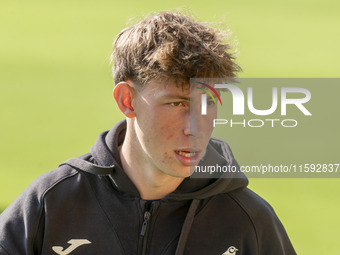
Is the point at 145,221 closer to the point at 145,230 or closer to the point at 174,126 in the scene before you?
the point at 145,230

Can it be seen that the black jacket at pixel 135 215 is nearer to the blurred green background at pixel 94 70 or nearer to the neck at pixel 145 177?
the neck at pixel 145 177

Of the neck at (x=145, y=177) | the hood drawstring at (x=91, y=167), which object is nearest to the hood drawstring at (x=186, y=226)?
the neck at (x=145, y=177)

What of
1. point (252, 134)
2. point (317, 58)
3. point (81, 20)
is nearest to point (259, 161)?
point (252, 134)

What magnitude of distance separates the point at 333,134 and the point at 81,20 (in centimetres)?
421

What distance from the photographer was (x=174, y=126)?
3.09 metres

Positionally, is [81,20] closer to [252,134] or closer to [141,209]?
[252,134]

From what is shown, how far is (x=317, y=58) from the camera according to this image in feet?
29.0

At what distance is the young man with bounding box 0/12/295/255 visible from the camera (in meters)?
3.09

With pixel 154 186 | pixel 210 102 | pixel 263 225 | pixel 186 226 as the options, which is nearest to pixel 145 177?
pixel 154 186

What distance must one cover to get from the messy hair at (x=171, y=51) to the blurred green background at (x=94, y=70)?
4.66 ft

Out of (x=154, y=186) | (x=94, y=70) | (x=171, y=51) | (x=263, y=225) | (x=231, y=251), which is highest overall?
(x=94, y=70)

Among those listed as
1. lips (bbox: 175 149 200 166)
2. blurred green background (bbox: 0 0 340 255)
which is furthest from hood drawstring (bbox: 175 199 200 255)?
blurred green background (bbox: 0 0 340 255)

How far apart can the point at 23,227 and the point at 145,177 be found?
547mm

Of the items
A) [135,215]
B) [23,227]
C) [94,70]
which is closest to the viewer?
[23,227]
